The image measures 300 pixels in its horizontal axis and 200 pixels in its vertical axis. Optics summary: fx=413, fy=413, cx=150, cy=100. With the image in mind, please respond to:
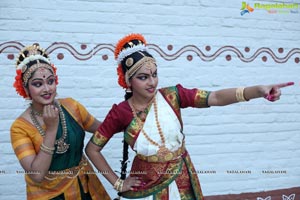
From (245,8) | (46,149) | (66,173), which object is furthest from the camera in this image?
(245,8)

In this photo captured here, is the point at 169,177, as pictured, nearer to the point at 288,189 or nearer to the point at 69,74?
the point at 69,74

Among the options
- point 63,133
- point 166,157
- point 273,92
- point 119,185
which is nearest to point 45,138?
point 63,133

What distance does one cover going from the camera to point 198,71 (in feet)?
13.0

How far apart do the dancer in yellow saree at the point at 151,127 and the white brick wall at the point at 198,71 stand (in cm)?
102

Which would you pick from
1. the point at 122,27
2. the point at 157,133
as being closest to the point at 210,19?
the point at 122,27

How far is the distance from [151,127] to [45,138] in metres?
0.64

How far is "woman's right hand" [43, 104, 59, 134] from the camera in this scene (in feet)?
8.04

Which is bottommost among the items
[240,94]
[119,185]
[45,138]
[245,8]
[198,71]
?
[119,185]

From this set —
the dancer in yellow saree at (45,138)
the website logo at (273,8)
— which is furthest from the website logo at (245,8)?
the dancer in yellow saree at (45,138)

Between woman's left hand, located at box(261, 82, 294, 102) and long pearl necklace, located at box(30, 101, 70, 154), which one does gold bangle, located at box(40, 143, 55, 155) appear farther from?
woman's left hand, located at box(261, 82, 294, 102)

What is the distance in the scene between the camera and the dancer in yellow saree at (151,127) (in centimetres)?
254

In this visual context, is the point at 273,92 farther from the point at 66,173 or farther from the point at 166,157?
the point at 66,173

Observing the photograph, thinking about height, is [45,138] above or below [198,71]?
below

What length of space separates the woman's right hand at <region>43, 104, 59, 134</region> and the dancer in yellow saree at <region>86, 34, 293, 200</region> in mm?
316
